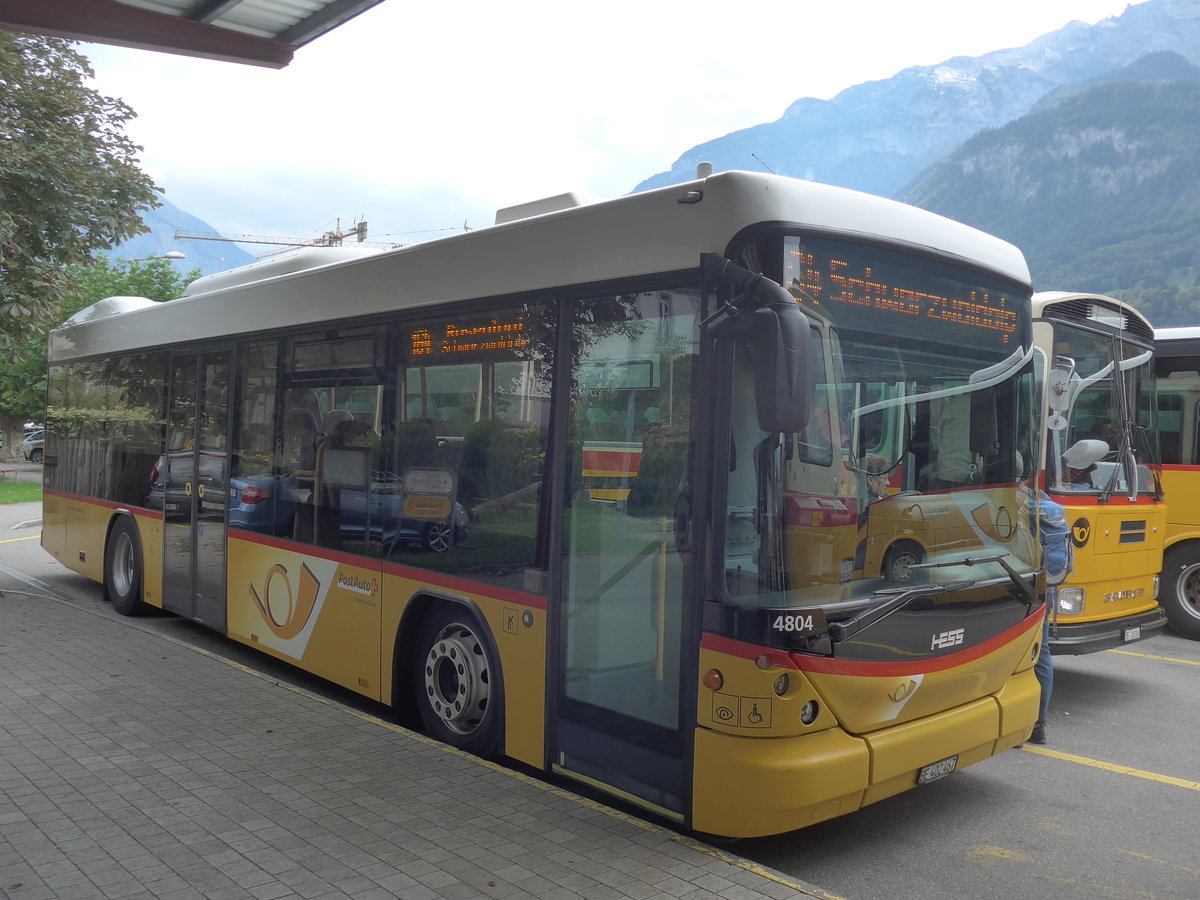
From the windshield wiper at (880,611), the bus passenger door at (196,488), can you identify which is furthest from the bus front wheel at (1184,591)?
the bus passenger door at (196,488)

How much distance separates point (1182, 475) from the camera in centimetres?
1159

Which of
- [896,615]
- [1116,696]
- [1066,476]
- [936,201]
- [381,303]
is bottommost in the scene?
[1116,696]

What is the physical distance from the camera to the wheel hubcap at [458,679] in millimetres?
5781

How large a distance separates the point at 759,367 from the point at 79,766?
165 inches

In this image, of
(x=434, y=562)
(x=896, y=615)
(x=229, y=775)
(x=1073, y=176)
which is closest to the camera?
(x=896, y=615)

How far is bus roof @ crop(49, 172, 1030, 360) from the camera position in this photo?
4352 millimetres

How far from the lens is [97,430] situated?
36.8 ft

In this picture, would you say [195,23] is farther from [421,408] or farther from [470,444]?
[470,444]

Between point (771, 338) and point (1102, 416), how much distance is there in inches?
223

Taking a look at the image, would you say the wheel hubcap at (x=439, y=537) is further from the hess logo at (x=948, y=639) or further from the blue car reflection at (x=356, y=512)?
the hess logo at (x=948, y=639)

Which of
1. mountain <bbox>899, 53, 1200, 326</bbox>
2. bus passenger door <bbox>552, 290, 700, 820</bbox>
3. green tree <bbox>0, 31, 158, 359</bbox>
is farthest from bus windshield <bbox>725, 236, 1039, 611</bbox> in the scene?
mountain <bbox>899, 53, 1200, 326</bbox>

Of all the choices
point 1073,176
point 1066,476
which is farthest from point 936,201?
point 1066,476

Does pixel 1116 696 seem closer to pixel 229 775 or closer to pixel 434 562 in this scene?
pixel 434 562

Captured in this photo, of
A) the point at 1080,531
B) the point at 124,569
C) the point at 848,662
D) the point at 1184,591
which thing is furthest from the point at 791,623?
the point at 1184,591
